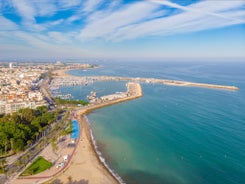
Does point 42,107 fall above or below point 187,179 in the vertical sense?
above

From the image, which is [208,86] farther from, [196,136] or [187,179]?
[187,179]

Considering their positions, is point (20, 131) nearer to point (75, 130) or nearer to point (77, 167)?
point (75, 130)

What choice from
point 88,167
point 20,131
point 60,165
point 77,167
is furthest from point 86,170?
point 20,131

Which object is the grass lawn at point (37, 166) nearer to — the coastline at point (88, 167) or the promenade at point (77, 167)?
the promenade at point (77, 167)

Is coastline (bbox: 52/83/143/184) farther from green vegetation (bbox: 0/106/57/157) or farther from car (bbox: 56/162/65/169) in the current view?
green vegetation (bbox: 0/106/57/157)

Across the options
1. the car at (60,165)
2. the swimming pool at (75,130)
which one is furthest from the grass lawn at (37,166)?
the swimming pool at (75,130)

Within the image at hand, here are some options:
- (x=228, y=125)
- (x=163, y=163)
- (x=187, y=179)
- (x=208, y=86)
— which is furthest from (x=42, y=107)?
(x=208, y=86)
